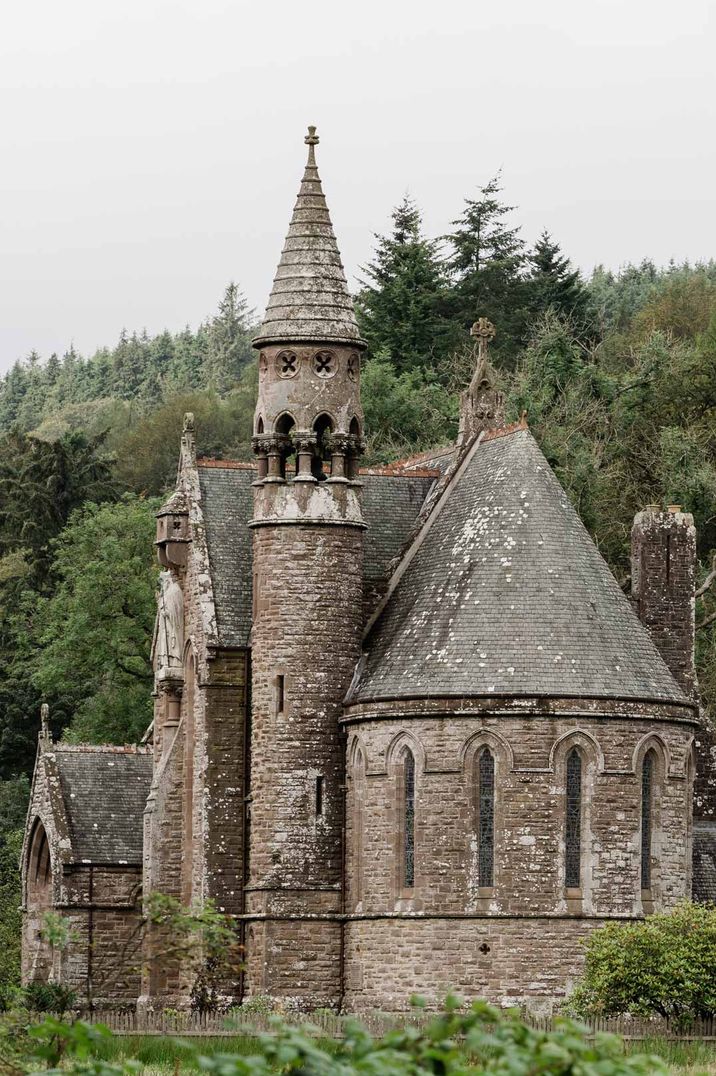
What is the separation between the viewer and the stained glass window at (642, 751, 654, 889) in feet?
150

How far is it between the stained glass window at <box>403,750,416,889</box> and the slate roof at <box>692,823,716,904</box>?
5.91 meters

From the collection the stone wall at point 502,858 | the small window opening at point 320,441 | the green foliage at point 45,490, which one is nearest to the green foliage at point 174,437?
the green foliage at point 45,490

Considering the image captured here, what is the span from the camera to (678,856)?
46.4m

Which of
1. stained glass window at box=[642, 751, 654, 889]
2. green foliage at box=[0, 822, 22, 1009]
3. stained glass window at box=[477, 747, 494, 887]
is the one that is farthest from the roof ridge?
stained glass window at box=[642, 751, 654, 889]

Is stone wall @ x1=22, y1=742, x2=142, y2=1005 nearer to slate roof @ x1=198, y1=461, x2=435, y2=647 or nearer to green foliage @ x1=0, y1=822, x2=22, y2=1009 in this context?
green foliage @ x1=0, y1=822, x2=22, y2=1009

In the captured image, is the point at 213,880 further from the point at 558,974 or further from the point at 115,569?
the point at 115,569

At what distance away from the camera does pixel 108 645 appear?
7244cm

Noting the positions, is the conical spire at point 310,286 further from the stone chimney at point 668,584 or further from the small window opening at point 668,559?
the small window opening at point 668,559

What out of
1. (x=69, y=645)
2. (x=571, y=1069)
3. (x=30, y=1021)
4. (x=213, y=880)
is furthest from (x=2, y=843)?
(x=571, y=1069)

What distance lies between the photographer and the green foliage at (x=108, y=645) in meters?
70.9

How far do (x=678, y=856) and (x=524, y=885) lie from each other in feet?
11.0

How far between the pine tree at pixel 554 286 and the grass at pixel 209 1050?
61.5 metres

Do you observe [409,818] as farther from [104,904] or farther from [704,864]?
[104,904]

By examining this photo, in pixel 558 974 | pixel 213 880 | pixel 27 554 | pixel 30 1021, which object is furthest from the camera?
→ pixel 27 554
